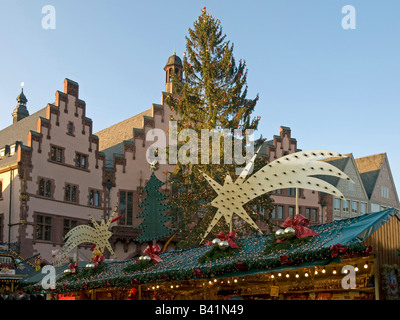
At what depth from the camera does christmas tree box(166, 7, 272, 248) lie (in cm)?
3556

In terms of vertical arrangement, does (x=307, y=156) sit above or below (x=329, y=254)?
above

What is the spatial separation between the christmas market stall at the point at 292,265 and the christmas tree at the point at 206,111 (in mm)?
14861

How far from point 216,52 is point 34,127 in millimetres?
14647

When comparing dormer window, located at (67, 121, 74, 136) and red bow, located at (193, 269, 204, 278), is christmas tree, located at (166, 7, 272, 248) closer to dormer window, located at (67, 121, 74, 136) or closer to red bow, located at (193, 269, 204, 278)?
dormer window, located at (67, 121, 74, 136)

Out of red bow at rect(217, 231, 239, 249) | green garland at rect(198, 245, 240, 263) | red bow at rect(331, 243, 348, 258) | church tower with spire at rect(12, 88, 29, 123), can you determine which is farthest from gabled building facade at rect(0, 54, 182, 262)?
red bow at rect(331, 243, 348, 258)

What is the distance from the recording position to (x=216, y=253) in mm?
17156

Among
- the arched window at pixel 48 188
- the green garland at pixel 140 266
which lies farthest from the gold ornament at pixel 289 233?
the arched window at pixel 48 188

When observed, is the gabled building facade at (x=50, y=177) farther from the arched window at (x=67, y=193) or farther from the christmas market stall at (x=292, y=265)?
the christmas market stall at (x=292, y=265)

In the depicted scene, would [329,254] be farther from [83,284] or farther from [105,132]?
[105,132]

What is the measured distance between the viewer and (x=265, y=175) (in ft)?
58.7

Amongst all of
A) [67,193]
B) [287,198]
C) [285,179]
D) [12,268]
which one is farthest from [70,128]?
[285,179]

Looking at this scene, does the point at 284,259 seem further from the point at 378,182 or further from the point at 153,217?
the point at 378,182

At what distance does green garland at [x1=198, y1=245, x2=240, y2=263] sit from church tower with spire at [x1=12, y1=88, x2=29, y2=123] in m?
48.4
